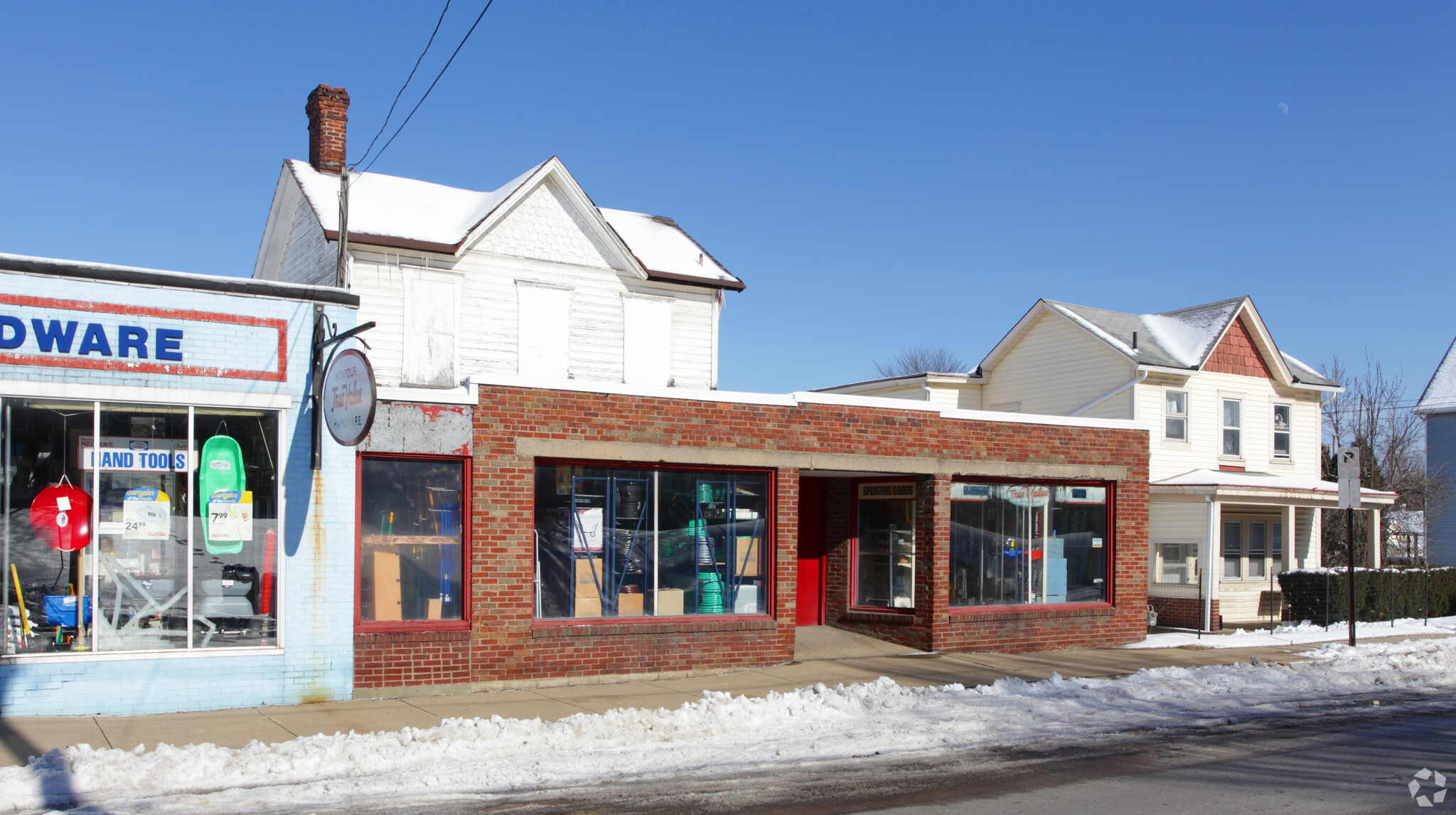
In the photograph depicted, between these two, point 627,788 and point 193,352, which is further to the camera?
point 193,352

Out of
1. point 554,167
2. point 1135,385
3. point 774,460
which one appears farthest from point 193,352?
point 1135,385

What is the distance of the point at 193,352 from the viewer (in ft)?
37.8

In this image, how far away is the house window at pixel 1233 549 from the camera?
25719 millimetres

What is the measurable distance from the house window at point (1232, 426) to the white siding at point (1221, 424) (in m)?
0.13

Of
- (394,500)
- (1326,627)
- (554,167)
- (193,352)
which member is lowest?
(1326,627)

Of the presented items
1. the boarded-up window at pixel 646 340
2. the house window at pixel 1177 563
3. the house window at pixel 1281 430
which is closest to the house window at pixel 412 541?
the boarded-up window at pixel 646 340

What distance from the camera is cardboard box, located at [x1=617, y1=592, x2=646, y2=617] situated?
14352 millimetres

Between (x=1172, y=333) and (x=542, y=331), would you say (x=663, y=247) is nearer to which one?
(x=542, y=331)

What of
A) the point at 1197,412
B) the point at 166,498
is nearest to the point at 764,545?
the point at 166,498

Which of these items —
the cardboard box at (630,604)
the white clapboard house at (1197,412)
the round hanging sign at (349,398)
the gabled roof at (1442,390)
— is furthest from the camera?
the gabled roof at (1442,390)

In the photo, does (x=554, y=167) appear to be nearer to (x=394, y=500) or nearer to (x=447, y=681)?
(x=394, y=500)

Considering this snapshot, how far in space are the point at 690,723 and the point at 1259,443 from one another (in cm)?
2075

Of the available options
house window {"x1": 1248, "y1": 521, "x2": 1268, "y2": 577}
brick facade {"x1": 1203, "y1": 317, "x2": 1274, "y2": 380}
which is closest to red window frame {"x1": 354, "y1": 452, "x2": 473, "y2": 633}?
brick facade {"x1": 1203, "y1": 317, "x2": 1274, "y2": 380}

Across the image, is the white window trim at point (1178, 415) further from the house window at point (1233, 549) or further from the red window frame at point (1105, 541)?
the red window frame at point (1105, 541)
